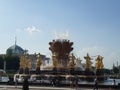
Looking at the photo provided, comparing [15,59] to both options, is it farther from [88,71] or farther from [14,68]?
[88,71]

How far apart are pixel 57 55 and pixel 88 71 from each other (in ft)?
49.8

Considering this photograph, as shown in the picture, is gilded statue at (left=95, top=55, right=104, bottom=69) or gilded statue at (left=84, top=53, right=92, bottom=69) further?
gilded statue at (left=84, top=53, right=92, bottom=69)

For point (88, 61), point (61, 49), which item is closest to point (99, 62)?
point (88, 61)

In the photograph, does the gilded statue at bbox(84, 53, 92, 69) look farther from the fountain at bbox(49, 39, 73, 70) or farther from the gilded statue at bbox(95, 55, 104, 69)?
the fountain at bbox(49, 39, 73, 70)

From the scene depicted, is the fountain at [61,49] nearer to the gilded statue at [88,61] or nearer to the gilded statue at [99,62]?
the gilded statue at [88,61]

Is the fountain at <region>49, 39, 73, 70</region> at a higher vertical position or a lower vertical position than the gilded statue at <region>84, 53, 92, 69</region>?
higher

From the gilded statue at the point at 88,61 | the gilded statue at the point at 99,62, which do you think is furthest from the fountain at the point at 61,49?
the gilded statue at the point at 99,62

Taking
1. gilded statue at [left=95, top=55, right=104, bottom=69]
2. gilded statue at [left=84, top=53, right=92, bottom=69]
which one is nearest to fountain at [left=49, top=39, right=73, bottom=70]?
gilded statue at [left=84, top=53, right=92, bottom=69]

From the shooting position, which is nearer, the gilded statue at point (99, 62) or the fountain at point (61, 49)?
the gilded statue at point (99, 62)

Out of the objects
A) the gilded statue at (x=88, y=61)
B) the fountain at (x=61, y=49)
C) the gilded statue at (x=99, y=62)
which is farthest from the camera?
the fountain at (x=61, y=49)

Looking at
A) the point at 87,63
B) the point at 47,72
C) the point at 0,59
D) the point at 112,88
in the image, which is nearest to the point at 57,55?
the point at 47,72

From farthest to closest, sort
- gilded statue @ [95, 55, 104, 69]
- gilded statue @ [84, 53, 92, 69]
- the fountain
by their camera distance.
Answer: the fountain, gilded statue @ [84, 53, 92, 69], gilded statue @ [95, 55, 104, 69]

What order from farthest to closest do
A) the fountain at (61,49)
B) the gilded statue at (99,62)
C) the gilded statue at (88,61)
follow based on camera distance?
1. the fountain at (61,49)
2. the gilded statue at (88,61)
3. the gilded statue at (99,62)

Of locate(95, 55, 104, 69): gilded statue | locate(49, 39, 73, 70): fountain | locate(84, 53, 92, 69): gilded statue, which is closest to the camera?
locate(95, 55, 104, 69): gilded statue
